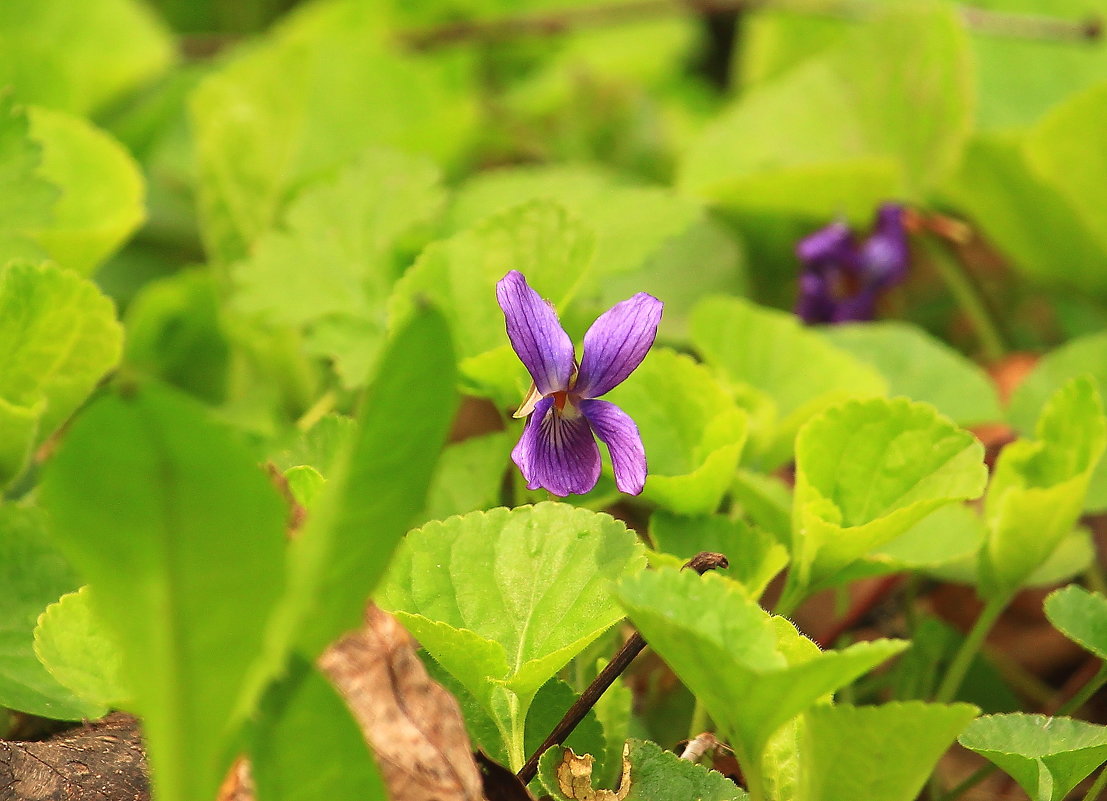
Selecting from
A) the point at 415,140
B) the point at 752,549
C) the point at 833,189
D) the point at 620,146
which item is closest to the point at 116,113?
the point at 415,140

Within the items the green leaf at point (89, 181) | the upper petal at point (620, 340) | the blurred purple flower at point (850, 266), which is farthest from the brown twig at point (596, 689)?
the blurred purple flower at point (850, 266)

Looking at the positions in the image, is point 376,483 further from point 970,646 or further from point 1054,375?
point 1054,375

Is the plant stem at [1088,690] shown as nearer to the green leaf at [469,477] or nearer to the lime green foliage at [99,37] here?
the green leaf at [469,477]

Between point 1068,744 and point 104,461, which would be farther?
point 1068,744

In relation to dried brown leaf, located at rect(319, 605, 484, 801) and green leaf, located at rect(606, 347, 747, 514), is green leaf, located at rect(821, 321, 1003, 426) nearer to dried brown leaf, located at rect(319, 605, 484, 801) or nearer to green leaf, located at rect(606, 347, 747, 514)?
green leaf, located at rect(606, 347, 747, 514)

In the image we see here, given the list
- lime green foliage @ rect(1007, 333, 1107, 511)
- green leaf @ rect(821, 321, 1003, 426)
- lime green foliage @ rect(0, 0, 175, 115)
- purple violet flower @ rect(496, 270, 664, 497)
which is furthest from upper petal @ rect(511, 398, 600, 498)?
lime green foliage @ rect(0, 0, 175, 115)

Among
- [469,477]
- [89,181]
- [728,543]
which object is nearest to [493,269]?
[469,477]

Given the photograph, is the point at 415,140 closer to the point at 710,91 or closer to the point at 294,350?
the point at 294,350
